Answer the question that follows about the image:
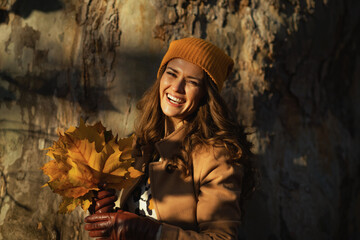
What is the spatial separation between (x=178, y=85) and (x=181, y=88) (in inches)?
1.1

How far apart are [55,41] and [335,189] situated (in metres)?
→ 3.06

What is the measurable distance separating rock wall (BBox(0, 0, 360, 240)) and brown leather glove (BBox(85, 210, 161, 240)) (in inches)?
35.0

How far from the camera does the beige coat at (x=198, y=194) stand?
1.72 metres

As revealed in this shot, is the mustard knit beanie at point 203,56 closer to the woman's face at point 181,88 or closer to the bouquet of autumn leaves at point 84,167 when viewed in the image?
the woman's face at point 181,88

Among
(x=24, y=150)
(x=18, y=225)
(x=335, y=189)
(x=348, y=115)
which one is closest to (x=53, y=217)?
(x=18, y=225)

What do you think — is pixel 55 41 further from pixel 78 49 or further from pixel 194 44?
pixel 194 44

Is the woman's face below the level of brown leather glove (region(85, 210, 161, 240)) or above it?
above

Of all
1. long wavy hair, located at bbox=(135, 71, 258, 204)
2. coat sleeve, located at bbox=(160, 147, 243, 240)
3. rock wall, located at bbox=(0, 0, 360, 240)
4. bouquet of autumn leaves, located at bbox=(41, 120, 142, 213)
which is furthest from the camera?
rock wall, located at bbox=(0, 0, 360, 240)

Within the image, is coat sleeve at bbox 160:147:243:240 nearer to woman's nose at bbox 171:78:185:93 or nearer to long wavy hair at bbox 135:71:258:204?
long wavy hair at bbox 135:71:258:204

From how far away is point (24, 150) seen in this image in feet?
8.13

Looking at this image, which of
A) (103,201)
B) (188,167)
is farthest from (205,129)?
(103,201)

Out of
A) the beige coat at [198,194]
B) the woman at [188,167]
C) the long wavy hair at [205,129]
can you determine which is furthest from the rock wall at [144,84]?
the beige coat at [198,194]

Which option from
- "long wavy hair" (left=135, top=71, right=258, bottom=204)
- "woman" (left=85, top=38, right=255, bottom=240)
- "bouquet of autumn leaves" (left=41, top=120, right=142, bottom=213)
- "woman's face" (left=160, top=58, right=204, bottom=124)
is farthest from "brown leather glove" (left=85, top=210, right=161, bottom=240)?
"woman's face" (left=160, top=58, right=204, bottom=124)

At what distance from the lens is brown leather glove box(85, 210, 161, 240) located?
1.60 meters
